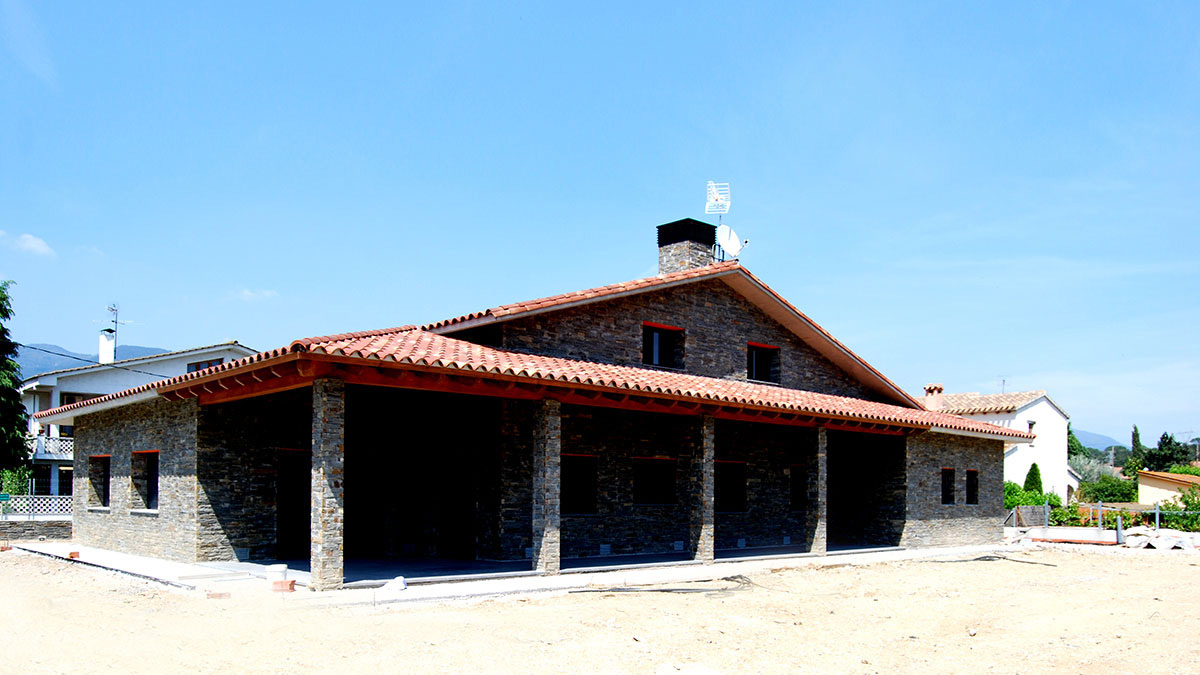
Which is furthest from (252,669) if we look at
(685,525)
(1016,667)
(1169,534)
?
(1169,534)

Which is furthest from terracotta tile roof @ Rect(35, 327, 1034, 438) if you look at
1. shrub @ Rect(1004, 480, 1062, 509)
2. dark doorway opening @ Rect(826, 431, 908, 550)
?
shrub @ Rect(1004, 480, 1062, 509)

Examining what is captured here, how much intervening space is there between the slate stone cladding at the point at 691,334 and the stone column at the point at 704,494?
7.66ft

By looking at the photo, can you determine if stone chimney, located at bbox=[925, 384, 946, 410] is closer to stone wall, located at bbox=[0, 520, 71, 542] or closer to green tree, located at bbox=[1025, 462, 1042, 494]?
green tree, located at bbox=[1025, 462, 1042, 494]

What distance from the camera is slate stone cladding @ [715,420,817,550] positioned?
19.8 meters

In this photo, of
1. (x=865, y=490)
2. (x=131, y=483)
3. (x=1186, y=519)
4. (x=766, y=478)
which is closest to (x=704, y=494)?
(x=766, y=478)

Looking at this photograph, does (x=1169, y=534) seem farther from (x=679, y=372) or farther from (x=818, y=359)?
(x=679, y=372)

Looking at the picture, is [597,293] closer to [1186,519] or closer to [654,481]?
[654,481]

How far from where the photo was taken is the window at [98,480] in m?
19.8

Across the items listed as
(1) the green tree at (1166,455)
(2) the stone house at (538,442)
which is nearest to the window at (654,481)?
(2) the stone house at (538,442)

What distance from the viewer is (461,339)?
15727 millimetres

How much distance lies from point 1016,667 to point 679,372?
33.2 ft

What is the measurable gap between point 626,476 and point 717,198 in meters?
8.14

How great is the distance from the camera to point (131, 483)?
1747 cm

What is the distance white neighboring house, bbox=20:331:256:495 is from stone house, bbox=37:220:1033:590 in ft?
41.1
